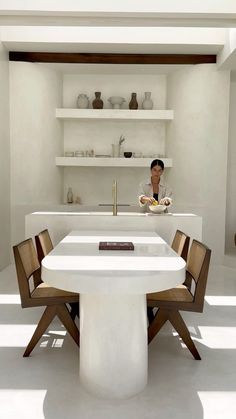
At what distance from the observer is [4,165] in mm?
5289

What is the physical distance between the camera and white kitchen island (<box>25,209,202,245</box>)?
3850 millimetres

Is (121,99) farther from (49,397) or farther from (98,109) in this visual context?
(49,397)

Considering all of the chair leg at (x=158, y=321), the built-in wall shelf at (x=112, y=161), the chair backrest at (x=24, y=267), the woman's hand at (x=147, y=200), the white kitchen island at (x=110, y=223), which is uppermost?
the built-in wall shelf at (x=112, y=161)

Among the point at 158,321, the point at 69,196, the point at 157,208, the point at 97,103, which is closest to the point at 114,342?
the point at 158,321

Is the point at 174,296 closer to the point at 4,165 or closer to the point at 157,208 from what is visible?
the point at 157,208

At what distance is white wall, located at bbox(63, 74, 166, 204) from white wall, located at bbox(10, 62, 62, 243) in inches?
24.4

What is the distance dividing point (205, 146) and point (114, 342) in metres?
4.15

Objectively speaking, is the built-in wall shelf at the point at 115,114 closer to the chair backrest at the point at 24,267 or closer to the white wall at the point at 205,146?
the white wall at the point at 205,146

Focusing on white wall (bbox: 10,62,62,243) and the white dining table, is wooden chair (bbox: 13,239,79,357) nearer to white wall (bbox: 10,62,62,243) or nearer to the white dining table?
the white dining table

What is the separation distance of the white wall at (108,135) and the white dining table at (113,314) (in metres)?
4.32

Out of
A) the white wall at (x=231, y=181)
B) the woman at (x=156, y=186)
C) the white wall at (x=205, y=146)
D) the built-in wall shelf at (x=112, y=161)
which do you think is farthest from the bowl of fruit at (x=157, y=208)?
the white wall at (x=231, y=181)

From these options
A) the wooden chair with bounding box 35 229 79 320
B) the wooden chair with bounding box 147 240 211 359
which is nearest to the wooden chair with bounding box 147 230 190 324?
the wooden chair with bounding box 147 240 211 359

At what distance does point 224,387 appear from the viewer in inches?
86.9

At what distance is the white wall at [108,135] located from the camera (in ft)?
20.8
